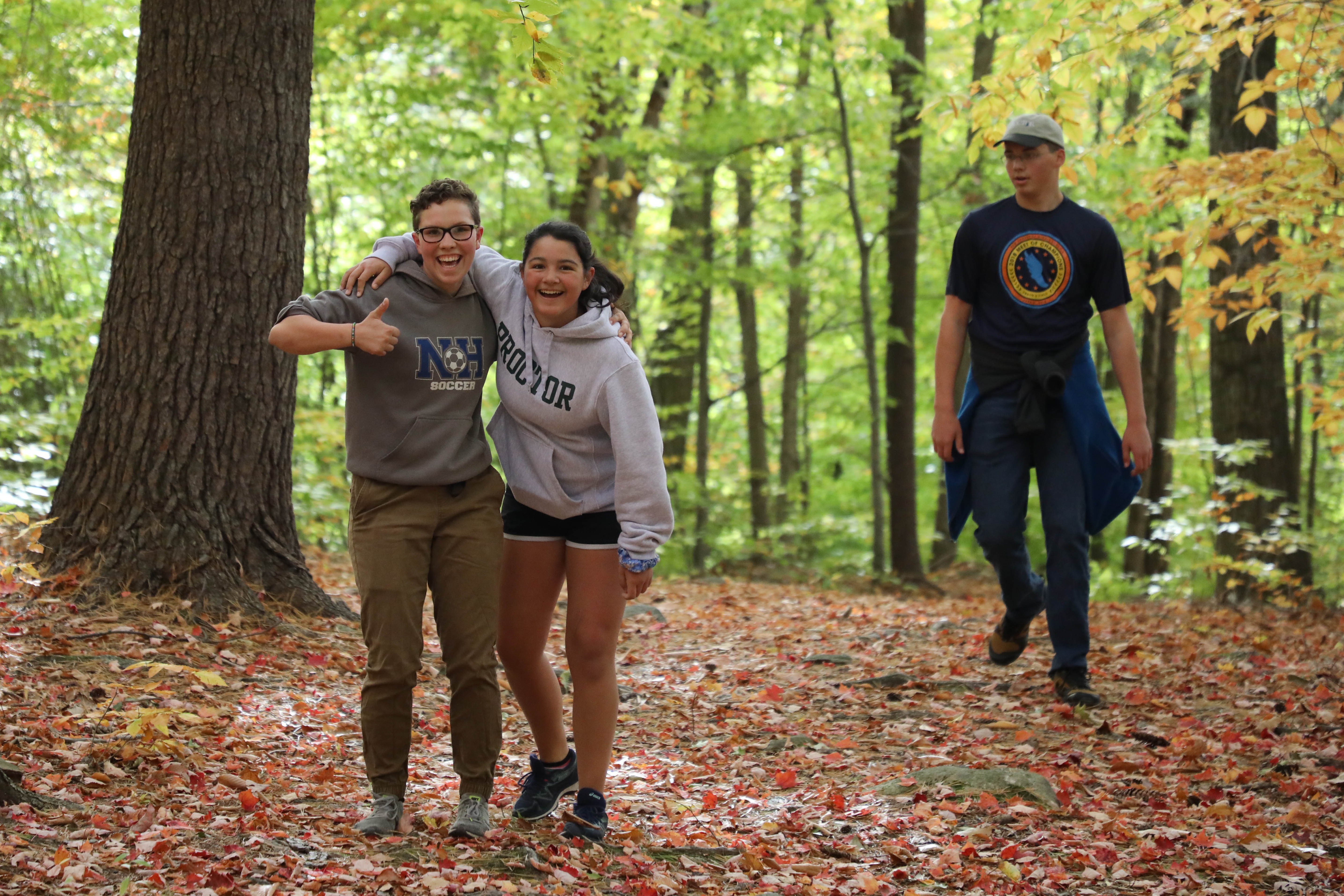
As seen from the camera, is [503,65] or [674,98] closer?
[503,65]

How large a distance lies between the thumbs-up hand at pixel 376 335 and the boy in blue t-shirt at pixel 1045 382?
2644 mm

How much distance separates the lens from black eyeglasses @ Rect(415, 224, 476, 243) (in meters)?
3.37

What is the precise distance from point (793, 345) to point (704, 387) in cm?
293

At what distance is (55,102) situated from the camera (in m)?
9.16

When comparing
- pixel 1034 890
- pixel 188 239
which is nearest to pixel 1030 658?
pixel 1034 890

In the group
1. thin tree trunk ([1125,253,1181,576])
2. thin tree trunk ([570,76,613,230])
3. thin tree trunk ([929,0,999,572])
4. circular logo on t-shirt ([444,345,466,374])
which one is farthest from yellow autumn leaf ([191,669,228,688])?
thin tree trunk ([1125,253,1181,576])

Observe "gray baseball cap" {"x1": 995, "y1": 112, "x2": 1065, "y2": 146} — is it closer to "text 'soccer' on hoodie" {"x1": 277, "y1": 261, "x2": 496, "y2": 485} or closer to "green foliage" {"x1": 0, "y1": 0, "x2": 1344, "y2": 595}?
"green foliage" {"x1": 0, "y1": 0, "x2": 1344, "y2": 595}

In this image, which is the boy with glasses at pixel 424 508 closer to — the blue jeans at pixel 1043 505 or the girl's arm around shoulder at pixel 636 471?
the girl's arm around shoulder at pixel 636 471

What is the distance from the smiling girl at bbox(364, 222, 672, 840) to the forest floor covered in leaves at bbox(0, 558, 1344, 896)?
42cm

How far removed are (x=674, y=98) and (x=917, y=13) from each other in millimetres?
4643

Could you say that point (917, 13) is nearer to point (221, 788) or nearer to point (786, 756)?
point (786, 756)

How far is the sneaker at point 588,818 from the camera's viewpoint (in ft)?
11.3

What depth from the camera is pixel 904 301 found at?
11.8 meters

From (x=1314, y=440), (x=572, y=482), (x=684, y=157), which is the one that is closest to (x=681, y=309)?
(x=684, y=157)
